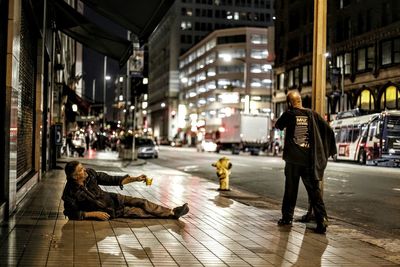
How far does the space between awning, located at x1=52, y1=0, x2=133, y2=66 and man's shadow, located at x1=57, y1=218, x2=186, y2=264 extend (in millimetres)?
9963

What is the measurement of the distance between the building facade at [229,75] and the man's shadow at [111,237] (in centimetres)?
9287

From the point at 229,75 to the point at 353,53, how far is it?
195ft

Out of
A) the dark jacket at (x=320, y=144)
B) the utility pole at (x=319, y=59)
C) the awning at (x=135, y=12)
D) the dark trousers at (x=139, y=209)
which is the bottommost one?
the dark trousers at (x=139, y=209)

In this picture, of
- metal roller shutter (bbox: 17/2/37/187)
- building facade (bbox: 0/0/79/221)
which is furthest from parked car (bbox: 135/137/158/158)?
metal roller shutter (bbox: 17/2/37/187)

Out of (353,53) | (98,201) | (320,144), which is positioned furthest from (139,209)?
(353,53)

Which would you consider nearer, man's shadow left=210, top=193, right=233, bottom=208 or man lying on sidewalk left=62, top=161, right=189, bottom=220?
man lying on sidewalk left=62, top=161, right=189, bottom=220

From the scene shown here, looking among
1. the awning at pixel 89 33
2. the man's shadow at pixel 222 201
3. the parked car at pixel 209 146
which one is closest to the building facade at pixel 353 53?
the parked car at pixel 209 146

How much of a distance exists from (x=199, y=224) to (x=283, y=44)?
6647cm

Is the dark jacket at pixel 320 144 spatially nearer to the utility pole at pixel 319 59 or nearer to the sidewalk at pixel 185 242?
the sidewalk at pixel 185 242

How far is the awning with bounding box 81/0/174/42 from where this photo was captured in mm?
14125

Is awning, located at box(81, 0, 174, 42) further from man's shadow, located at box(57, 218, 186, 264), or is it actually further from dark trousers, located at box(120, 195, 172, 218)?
man's shadow, located at box(57, 218, 186, 264)

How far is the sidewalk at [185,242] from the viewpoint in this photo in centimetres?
652

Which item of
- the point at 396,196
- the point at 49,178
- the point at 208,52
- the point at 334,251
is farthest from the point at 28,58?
the point at 208,52

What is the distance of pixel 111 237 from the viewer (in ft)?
25.5
